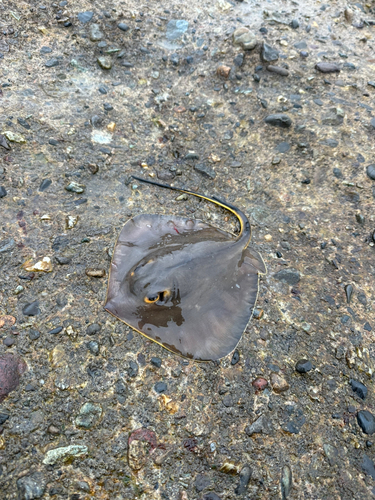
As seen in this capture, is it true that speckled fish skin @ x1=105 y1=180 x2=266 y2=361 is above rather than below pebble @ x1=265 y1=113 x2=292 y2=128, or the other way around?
below

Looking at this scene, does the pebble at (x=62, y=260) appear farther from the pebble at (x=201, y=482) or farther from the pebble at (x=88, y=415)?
the pebble at (x=201, y=482)

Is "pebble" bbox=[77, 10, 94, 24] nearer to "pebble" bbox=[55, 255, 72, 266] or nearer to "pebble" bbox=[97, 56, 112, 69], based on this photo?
"pebble" bbox=[97, 56, 112, 69]

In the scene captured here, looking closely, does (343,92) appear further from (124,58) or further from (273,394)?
(273,394)

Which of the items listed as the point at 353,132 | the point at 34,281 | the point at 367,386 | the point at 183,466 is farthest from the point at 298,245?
the point at 34,281

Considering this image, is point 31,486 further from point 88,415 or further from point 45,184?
point 45,184

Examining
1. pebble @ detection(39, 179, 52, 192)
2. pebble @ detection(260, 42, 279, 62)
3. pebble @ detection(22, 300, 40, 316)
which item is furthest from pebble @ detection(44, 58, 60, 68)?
pebble @ detection(22, 300, 40, 316)

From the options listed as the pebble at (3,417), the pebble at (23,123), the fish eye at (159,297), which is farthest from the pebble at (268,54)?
the pebble at (3,417)
